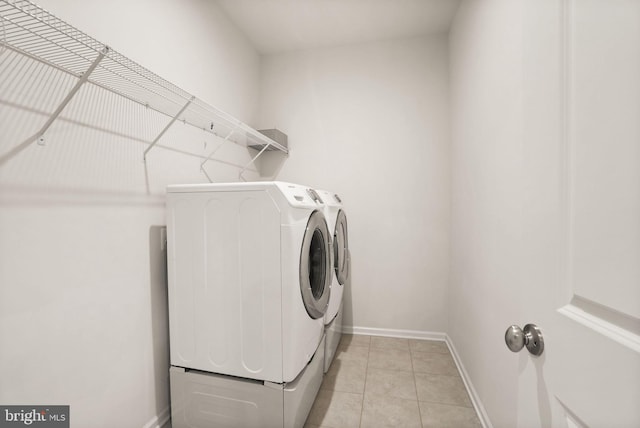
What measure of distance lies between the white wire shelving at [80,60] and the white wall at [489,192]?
1.47m

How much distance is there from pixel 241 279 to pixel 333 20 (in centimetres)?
232

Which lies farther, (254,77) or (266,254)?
(254,77)

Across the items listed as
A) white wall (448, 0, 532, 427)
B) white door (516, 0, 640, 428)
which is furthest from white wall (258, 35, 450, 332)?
white door (516, 0, 640, 428)

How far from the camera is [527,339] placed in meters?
0.63

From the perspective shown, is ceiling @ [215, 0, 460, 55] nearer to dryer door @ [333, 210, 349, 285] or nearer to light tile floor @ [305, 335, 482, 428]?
dryer door @ [333, 210, 349, 285]

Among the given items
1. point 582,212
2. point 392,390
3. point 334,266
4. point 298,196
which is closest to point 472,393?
point 392,390

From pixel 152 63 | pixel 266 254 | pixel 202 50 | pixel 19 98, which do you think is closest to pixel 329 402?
pixel 266 254

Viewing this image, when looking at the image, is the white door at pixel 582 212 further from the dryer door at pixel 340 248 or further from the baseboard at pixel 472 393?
the dryer door at pixel 340 248

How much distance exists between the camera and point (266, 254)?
139 cm

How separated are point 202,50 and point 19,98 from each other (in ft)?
4.33

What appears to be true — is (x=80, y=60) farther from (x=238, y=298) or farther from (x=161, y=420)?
(x=161, y=420)

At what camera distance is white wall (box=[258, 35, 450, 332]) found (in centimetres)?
269

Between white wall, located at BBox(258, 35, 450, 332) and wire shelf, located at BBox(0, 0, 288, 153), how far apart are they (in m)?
1.27

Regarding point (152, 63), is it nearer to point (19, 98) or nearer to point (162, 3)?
point (162, 3)
